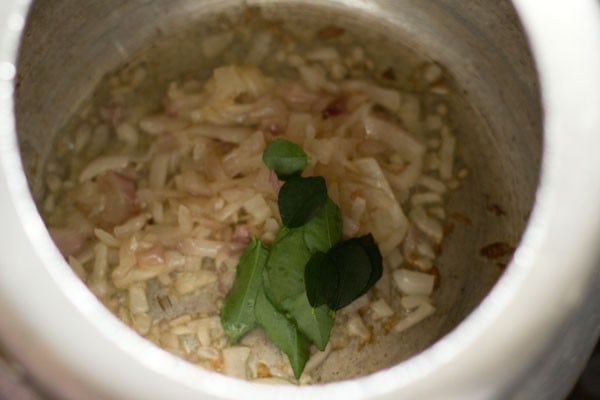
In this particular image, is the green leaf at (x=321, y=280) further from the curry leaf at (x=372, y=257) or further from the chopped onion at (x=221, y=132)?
the chopped onion at (x=221, y=132)

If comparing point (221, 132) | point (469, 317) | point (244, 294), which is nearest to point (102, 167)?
point (221, 132)

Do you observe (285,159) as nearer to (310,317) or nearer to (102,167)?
(310,317)

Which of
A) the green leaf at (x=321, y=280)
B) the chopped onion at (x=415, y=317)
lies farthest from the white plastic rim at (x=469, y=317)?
the chopped onion at (x=415, y=317)

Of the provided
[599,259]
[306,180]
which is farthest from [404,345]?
[599,259]

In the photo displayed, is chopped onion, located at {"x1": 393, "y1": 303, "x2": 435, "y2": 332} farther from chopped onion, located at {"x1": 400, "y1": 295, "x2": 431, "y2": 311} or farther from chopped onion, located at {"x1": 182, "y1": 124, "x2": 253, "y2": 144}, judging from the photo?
chopped onion, located at {"x1": 182, "y1": 124, "x2": 253, "y2": 144}

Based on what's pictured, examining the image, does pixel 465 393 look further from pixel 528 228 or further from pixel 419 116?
pixel 419 116

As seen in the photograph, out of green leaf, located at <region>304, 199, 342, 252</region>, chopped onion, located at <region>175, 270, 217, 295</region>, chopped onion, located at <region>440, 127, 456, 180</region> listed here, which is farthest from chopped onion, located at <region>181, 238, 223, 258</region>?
chopped onion, located at <region>440, 127, 456, 180</region>
